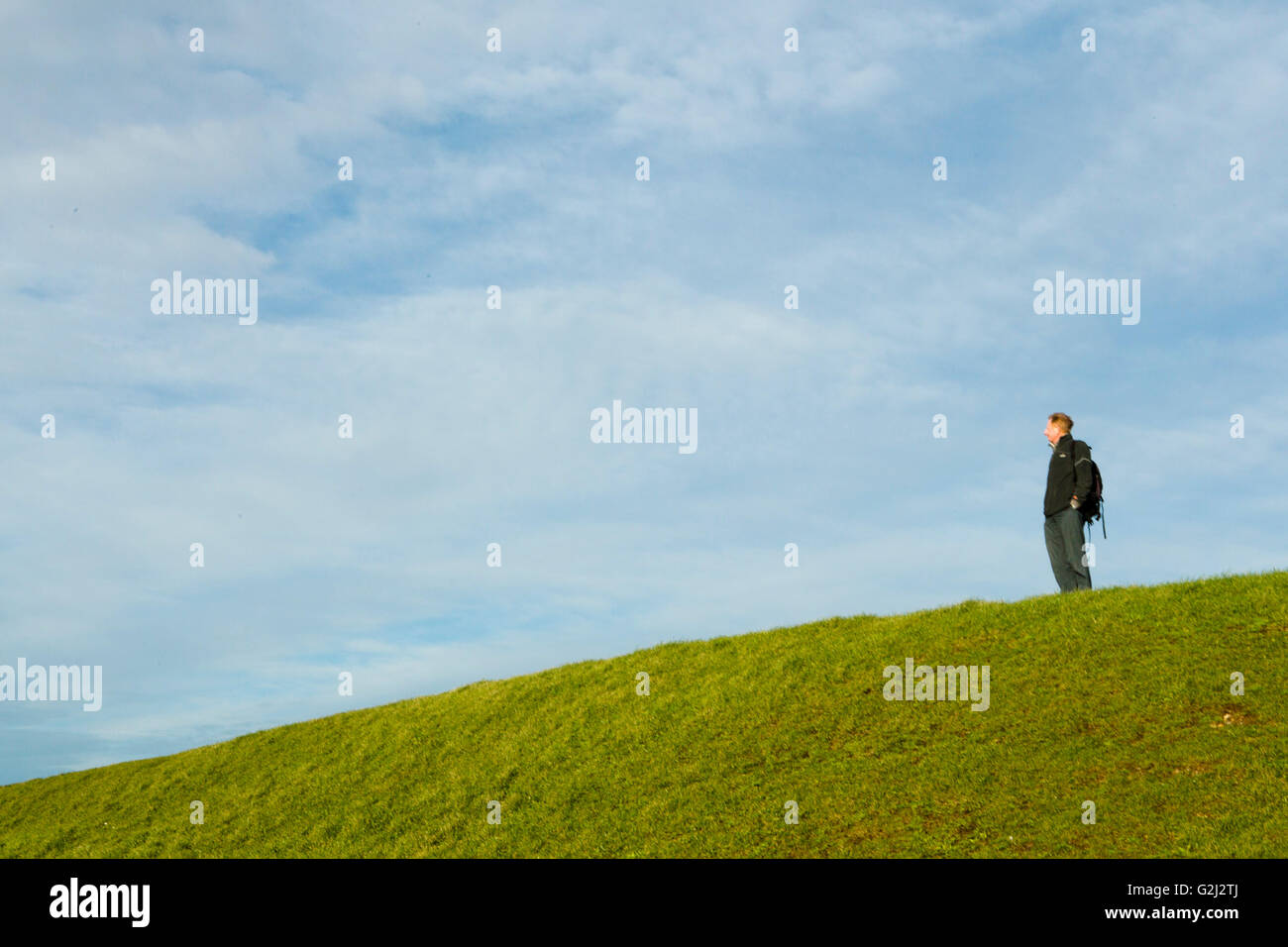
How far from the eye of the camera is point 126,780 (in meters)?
28.8

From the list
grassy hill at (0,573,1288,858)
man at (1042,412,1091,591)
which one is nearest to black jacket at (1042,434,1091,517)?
man at (1042,412,1091,591)

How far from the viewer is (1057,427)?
21.8 metres

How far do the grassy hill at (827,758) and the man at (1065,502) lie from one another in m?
0.88

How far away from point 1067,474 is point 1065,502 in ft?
1.91

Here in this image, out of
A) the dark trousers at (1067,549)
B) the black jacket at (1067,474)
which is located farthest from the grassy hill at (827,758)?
the black jacket at (1067,474)

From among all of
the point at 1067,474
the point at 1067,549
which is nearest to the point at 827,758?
the point at 1067,549

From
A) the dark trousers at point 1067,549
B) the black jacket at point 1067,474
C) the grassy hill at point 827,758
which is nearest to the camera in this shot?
the grassy hill at point 827,758

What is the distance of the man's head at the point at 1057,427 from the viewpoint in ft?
71.4

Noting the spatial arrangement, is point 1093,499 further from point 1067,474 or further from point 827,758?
point 827,758

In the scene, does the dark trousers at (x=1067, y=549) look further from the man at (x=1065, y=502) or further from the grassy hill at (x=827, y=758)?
the grassy hill at (x=827, y=758)
